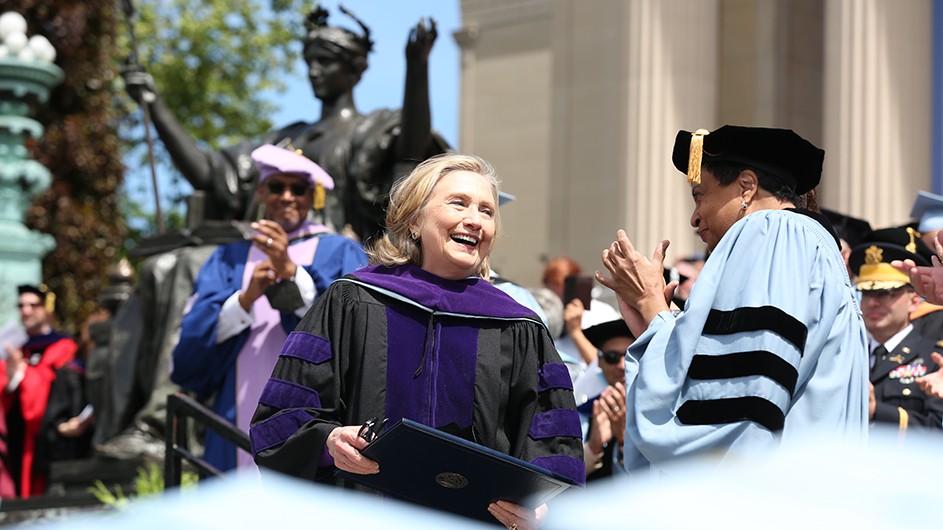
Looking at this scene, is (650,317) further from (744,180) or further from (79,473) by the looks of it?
(79,473)

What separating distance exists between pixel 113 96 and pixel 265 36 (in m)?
4.46

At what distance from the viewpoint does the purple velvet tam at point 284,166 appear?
22.4 feet

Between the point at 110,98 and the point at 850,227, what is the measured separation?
2572cm

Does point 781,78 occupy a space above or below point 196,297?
above

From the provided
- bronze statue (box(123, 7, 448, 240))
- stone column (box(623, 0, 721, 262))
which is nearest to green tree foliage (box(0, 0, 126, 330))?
stone column (box(623, 0, 721, 262))

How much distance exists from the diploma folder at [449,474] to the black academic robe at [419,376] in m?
0.21

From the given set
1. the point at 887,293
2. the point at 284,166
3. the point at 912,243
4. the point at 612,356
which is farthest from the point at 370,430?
the point at 912,243

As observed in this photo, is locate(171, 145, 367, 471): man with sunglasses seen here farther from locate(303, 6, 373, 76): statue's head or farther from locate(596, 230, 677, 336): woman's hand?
locate(596, 230, 677, 336): woman's hand

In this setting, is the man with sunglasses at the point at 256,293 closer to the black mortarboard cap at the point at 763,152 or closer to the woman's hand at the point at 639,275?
the woman's hand at the point at 639,275

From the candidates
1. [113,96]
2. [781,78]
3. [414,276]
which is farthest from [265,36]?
[414,276]

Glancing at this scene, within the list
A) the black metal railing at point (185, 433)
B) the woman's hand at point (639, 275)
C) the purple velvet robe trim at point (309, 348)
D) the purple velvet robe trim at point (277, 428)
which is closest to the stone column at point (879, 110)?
the black metal railing at point (185, 433)

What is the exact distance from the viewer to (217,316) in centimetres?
676

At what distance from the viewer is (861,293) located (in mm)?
7250

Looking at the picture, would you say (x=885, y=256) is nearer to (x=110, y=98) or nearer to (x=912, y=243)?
(x=912, y=243)
